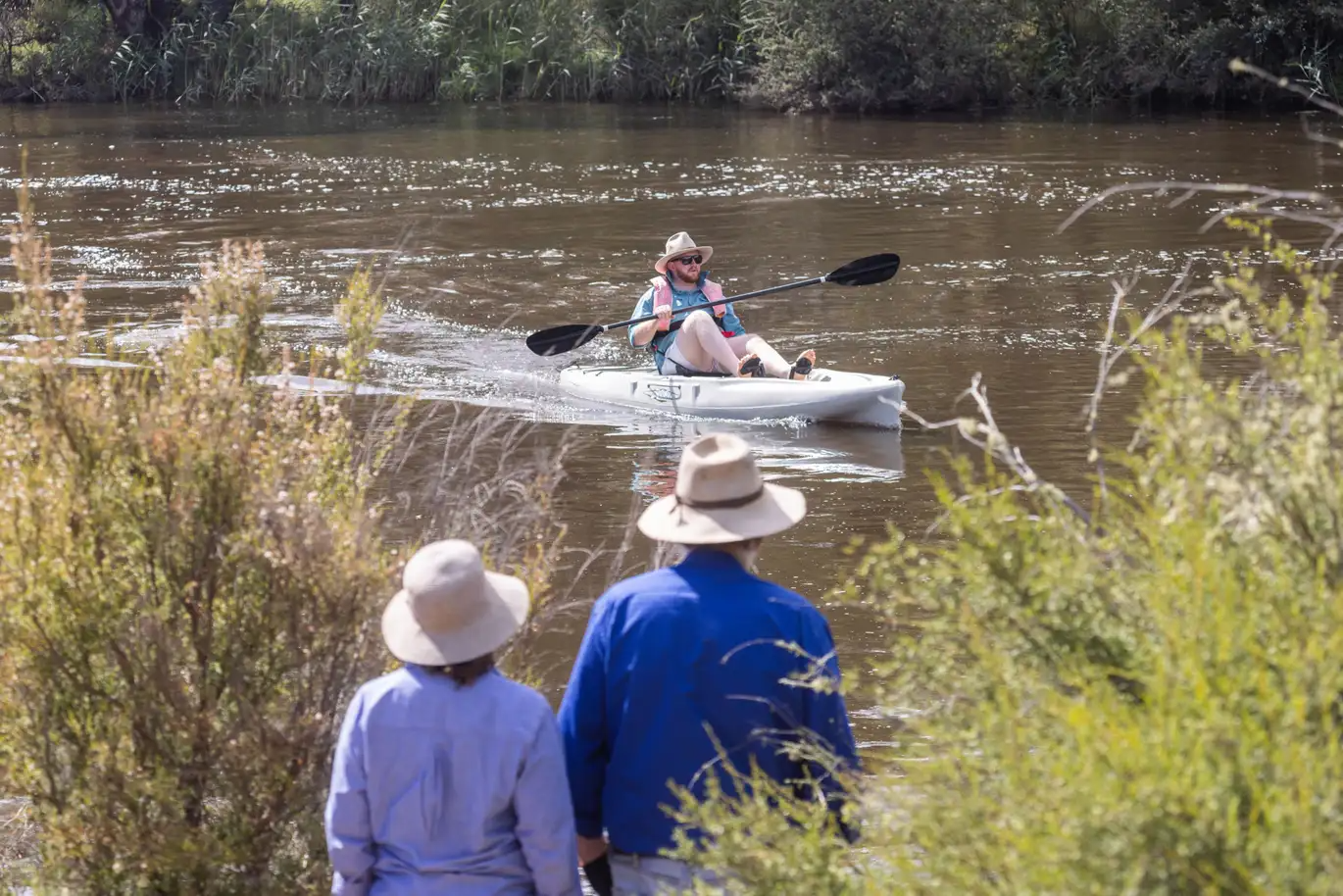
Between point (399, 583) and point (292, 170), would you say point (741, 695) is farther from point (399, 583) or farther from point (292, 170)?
point (292, 170)

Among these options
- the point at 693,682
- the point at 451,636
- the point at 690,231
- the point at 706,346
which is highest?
the point at 451,636

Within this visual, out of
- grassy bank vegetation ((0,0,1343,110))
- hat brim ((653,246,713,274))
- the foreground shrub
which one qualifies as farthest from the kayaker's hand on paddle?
grassy bank vegetation ((0,0,1343,110))

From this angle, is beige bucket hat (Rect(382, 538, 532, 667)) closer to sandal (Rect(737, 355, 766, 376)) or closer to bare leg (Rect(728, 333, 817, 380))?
bare leg (Rect(728, 333, 817, 380))

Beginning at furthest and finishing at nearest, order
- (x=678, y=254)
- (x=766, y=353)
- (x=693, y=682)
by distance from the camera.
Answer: (x=766, y=353) < (x=678, y=254) < (x=693, y=682)

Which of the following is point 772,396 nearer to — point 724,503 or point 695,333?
point 695,333

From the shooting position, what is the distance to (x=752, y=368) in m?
11.0

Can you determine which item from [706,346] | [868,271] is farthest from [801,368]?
[868,271]

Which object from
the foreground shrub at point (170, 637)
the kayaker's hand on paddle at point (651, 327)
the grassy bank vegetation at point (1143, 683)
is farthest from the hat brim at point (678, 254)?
the grassy bank vegetation at point (1143, 683)

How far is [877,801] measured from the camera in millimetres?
3049

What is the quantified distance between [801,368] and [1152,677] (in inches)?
326

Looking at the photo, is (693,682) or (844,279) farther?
(844,279)

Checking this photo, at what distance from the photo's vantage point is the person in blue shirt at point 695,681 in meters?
3.40

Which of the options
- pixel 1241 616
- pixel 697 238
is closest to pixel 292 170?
pixel 697 238

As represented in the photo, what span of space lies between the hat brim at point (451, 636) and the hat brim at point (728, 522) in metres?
0.36
